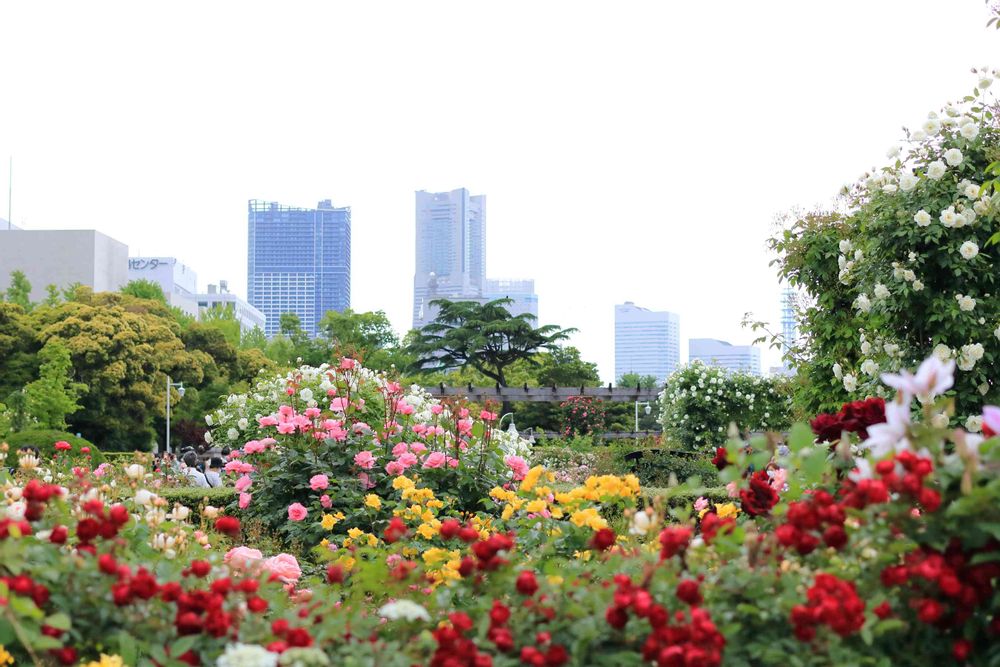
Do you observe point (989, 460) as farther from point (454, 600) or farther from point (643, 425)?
point (643, 425)

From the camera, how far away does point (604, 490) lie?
2.82 meters

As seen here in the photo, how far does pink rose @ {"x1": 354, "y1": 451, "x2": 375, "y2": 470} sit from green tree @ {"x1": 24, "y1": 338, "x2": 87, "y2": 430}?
18.2m

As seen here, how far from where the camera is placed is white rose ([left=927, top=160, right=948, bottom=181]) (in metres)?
5.93

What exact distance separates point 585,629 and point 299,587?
231cm

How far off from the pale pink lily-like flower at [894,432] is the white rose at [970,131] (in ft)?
16.1

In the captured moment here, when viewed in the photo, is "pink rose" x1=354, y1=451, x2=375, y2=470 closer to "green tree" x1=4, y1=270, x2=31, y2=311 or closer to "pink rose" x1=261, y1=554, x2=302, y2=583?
"pink rose" x1=261, y1=554, x2=302, y2=583

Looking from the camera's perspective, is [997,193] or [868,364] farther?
[868,364]

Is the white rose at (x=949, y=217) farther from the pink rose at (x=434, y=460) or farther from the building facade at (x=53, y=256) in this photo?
the building facade at (x=53, y=256)

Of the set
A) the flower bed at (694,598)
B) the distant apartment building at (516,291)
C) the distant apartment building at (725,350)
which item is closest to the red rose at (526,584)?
the flower bed at (694,598)

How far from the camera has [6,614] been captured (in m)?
1.61

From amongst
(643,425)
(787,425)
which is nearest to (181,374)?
(643,425)

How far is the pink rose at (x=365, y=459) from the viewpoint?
5137 mm

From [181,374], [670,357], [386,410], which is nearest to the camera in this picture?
[386,410]

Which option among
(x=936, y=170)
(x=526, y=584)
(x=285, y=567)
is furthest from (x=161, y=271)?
(x=526, y=584)
